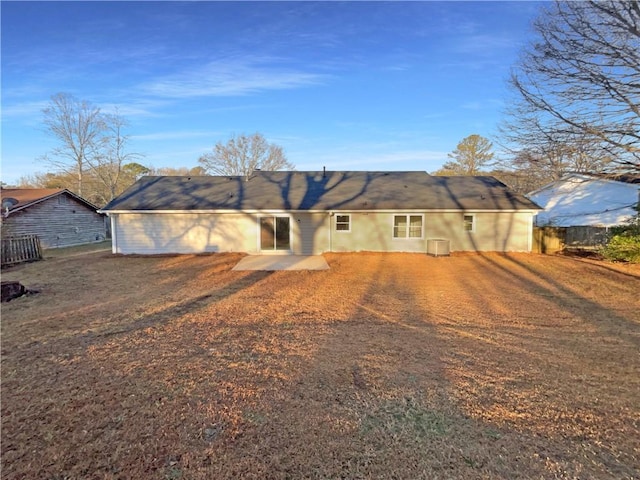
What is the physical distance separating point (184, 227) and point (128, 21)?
808cm

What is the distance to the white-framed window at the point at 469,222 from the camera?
15.7 metres

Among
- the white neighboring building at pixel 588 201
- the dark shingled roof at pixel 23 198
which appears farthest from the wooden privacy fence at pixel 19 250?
the white neighboring building at pixel 588 201

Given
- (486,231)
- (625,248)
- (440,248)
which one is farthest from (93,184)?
(625,248)

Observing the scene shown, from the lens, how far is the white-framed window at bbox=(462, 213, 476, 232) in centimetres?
1569

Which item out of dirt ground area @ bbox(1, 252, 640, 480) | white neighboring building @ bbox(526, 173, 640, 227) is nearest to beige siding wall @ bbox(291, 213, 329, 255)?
dirt ground area @ bbox(1, 252, 640, 480)

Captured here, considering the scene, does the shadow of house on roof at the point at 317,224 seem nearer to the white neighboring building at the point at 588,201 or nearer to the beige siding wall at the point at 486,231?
the beige siding wall at the point at 486,231

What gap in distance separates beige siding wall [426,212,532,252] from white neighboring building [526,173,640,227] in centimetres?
420

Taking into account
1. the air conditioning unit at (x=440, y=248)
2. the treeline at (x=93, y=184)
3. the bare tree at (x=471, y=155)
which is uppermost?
the bare tree at (x=471, y=155)

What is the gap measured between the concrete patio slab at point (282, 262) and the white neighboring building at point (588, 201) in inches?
547

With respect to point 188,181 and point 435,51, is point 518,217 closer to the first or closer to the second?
point 435,51

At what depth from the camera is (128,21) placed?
1152 centimetres

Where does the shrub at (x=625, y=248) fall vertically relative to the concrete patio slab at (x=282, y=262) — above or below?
above

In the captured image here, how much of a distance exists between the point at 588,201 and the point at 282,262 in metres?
20.1

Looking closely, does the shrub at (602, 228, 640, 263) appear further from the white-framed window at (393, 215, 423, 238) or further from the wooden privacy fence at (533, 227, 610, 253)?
the white-framed window at (393, 215, 423, 238)
